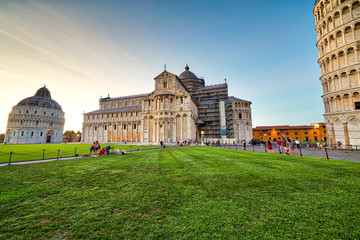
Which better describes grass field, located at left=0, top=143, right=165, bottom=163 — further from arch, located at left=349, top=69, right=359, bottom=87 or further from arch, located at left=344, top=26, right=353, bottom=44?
arch, located at left=344, top=26, right=353, bottom=44

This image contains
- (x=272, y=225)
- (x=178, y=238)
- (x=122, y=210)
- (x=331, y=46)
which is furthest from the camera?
(x=331, y=46)

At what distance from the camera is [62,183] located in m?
5.58

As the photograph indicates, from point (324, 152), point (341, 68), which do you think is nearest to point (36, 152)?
point (324, 152)

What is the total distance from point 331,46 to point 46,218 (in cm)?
3677

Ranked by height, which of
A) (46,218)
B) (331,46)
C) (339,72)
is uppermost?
(331,46)

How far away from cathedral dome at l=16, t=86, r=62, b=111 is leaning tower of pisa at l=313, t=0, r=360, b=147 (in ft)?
340

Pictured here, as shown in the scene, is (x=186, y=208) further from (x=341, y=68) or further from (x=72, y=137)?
(x=72, y=137)

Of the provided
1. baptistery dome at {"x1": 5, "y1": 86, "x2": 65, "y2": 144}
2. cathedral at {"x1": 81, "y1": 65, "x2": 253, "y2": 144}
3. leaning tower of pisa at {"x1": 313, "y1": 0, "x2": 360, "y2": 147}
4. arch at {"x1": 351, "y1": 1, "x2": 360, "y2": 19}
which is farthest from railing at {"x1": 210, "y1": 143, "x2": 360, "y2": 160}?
baptistery dome at {"x1": 5, "y1": 86, "x2": 65, "y2": 144}

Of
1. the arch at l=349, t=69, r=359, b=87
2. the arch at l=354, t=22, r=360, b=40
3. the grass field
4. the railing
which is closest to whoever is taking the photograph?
the railing

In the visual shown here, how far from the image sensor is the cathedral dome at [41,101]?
6806 cm

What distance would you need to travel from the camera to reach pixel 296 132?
62.7m

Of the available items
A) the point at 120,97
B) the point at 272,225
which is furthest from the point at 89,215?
the point at 120,97

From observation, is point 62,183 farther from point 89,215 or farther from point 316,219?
point 316,219

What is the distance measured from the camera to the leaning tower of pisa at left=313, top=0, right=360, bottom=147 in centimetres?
2008
